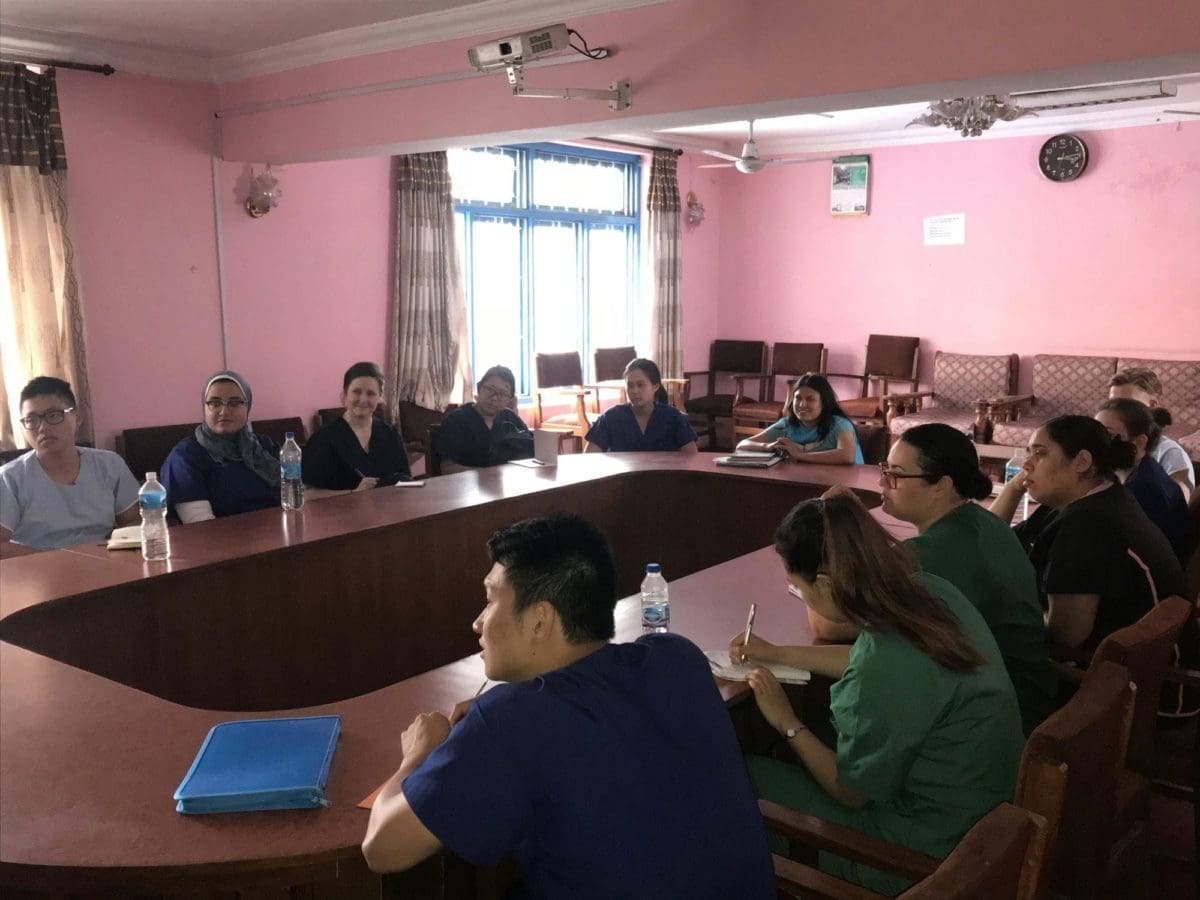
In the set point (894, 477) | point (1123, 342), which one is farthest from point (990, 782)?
point (1123, 342)

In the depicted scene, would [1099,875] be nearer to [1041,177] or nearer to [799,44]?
[799,44]

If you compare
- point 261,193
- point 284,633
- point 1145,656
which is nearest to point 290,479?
point 284,633

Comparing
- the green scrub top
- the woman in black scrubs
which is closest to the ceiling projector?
the woman in black scrubs

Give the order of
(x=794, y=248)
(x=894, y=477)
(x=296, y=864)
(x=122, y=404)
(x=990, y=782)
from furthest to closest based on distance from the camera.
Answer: (x=794, y=248) < (x=122, y=404) < (x=894, y=477) < (x=990, y=782) < (x=296, y=864)

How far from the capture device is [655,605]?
7.70ft

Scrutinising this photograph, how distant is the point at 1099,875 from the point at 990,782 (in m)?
0.32

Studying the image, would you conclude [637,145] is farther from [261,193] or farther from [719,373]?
[261,193]

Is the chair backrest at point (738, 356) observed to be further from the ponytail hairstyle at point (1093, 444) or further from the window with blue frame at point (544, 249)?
the ponytail hairstyle at point (1093, 444)

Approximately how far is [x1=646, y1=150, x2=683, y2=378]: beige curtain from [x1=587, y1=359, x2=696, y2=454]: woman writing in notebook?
11.6 feet

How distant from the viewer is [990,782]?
1678mm

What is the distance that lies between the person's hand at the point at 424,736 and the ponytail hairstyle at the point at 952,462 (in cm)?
133

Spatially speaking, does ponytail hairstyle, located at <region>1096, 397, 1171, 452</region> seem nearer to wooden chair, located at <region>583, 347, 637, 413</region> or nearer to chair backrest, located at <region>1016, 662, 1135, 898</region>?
chair backrest, located at <region>1016, 662, 1135, 898</region>

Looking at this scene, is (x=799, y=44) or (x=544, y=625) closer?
(x=544, y=625)

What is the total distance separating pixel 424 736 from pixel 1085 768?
1.00 m
